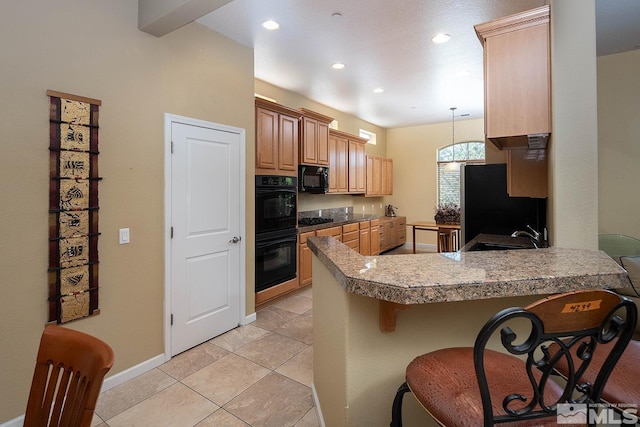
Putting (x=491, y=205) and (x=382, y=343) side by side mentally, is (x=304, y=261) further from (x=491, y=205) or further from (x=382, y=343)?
(x=382, y=343)

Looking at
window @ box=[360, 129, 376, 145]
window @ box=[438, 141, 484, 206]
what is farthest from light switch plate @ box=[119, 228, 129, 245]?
window @ box=[438, 141, 484, 206]

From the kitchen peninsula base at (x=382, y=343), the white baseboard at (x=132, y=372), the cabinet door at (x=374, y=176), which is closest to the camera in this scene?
the kitchen peninsula base at (x=382, y=343)

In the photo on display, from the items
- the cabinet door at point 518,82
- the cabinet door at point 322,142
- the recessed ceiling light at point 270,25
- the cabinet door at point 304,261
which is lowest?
the cabinet door at point 304,261

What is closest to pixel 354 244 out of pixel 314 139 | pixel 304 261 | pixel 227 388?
pixel 304 261

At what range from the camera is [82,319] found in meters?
2.14

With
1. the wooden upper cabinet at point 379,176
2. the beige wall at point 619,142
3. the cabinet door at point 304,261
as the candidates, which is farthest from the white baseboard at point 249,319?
the beige wall at point 619,142

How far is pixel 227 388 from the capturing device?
2.27 m

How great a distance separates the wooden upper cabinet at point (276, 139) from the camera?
3672 mm

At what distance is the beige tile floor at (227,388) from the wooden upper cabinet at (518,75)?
2110 mm

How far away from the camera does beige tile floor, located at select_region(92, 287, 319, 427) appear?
6.45 ft

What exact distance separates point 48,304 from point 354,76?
400 cm

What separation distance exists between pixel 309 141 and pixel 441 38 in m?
2.15

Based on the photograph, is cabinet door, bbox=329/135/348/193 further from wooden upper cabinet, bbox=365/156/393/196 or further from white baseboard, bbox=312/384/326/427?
white baseboard, bbox=312/384/326/427

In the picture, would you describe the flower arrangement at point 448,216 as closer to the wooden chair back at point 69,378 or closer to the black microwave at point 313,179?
the black microwave at point 313,179
